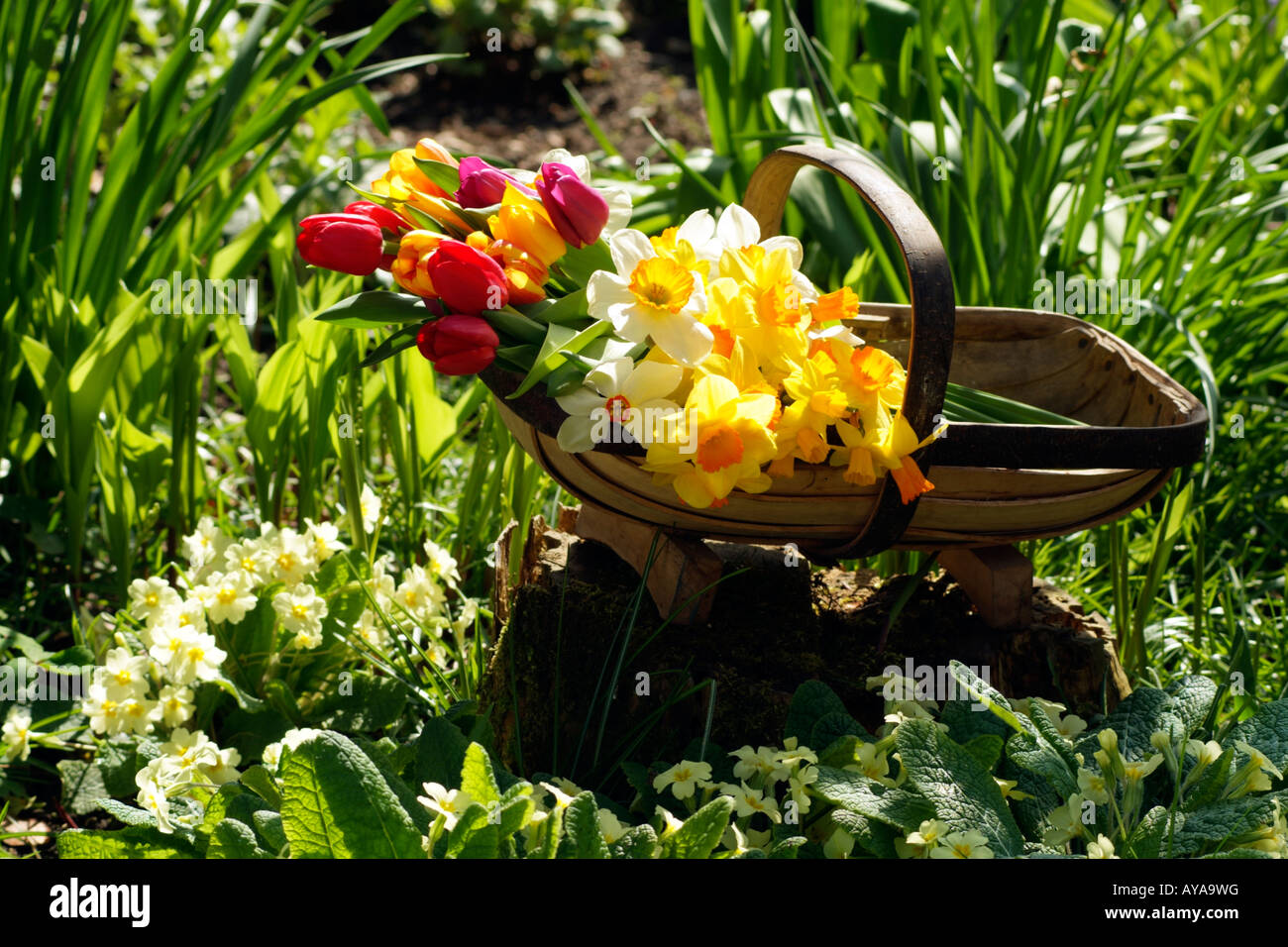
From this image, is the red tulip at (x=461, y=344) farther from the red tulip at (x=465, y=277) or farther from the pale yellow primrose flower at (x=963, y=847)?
the pale yellow primrose flower at (x=963, y=847)

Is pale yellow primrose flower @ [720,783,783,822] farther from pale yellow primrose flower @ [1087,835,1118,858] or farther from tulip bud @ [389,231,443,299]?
tulip bud @ [389,231,443,299]

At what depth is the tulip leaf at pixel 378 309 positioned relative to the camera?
1.25m

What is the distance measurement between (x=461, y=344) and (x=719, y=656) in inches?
20.6

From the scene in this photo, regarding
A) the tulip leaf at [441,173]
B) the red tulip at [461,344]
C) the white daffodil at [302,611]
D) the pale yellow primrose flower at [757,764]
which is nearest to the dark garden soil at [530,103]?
the tulip leaf at [441,173]

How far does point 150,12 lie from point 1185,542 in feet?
12.2

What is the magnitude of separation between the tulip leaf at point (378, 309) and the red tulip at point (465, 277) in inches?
2.8

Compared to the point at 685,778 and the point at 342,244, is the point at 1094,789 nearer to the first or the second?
the point at 685,778

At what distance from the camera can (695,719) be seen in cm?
137

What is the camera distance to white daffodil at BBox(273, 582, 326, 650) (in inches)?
56.9

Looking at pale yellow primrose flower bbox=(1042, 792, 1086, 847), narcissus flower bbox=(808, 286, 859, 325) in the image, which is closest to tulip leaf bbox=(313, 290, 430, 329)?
narcissus flower bbox=(808, 286, 859, 325)

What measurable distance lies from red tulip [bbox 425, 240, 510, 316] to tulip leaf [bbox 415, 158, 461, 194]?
164 millimetres

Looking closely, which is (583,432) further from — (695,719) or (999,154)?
(999,154)
